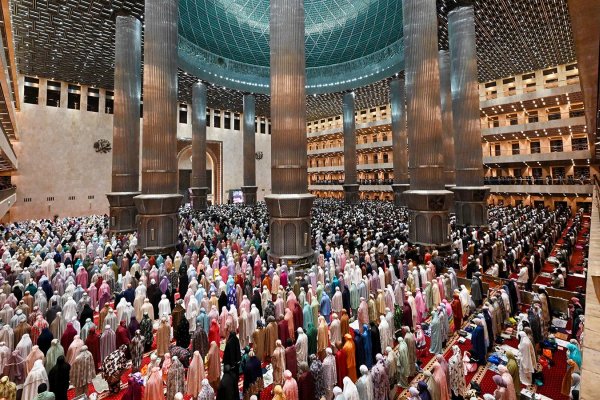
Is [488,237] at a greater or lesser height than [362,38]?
lesser

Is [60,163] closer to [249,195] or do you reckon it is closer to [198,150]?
[198,150]

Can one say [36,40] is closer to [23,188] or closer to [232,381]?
[23,188]

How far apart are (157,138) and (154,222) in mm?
2948

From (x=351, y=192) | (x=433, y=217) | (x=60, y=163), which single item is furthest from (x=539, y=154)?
(x=60, y=163)

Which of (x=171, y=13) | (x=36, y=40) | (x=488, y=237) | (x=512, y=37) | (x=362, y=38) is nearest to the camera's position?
(x=171, y=13)

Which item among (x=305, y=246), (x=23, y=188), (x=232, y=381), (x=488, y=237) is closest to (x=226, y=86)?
(x=23, y=188)

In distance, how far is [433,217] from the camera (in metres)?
10.9

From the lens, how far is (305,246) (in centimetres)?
973

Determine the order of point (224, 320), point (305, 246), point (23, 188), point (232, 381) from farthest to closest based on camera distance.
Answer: point (23, 188), point (305, 246), point (224, 320), point (232, 381)

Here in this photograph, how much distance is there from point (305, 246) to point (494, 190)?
71.4 ft

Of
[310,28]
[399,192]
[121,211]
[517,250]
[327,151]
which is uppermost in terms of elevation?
[310,28]

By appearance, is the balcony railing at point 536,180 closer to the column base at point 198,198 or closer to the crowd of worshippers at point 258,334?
the crowd of worshippers at point 258,334

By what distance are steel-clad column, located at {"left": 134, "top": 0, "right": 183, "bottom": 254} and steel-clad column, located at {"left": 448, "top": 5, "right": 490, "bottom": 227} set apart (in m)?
12.9

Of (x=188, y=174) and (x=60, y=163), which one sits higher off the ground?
(x=60, y=163)
